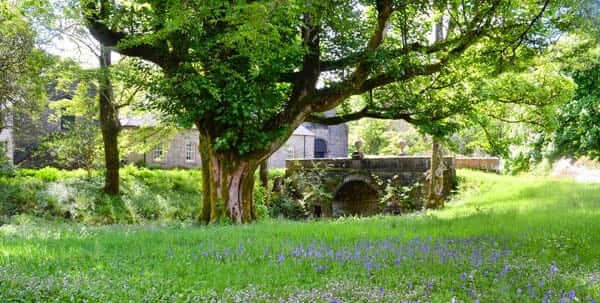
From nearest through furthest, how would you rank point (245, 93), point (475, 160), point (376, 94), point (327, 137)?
point (245, 93), point (376, 94), point (475, 160), point (327, 137)

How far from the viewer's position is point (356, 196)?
97.8ft

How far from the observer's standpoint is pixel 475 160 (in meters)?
28.1

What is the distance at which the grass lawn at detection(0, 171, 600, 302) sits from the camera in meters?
4.15

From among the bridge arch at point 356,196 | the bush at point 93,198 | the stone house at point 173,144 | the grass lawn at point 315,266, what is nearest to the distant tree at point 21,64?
the stone house at point 173,144

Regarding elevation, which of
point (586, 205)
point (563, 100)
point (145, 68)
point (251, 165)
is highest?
point (145, 68)

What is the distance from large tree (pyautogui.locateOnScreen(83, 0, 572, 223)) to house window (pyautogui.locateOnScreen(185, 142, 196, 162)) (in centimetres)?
2516

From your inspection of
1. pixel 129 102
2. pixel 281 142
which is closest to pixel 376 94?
pixel 281 142

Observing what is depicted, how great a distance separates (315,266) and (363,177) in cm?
2148

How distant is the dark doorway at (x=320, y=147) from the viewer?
55.5m

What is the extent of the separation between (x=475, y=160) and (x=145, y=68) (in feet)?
68.8

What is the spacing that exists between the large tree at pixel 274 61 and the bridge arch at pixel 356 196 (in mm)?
13729

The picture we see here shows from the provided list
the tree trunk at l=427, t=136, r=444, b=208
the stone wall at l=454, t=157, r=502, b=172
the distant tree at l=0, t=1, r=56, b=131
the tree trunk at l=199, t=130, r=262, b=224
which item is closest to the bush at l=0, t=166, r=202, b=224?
the distant tree at l=0, t=1, r=56, b=131

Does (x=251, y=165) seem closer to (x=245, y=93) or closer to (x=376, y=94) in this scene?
(x=245, y=93)

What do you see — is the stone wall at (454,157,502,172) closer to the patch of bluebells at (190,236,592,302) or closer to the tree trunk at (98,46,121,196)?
the tree trunk at (98,46,121,196)
